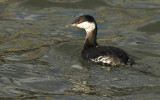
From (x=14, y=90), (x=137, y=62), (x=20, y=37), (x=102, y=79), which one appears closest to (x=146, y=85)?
(x=102, y=79)

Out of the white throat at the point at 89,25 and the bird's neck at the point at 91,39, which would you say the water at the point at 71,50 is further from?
the white throat at the point at 89,25

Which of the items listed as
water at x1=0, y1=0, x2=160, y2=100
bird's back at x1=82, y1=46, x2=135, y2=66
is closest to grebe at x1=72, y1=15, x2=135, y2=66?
bird's back at x1=82, y1=46, x2=135, y2=66

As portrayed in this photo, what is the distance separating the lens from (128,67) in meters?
9.30

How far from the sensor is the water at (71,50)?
8055 millimetres

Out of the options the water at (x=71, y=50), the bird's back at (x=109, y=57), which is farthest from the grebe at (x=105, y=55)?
the water at (x=71, y=50)

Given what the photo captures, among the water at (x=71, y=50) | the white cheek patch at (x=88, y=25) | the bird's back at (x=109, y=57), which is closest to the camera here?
the water at (x=71, y=50)

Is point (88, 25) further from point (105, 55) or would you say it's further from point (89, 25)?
point (105, 55)

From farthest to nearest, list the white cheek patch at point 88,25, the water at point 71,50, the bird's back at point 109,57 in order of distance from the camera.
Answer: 1. the white cheek patch at point 88,25
2. the bird's back at point 109,57
3. the water at point 71,50

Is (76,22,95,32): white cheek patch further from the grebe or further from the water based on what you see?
the water

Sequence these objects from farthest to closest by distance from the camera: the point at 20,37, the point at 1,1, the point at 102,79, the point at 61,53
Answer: the point at 1,1 < the point at 20,37 < the point at 61,53 < the point at 102,79

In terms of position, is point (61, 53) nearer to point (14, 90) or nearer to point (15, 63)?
point (15, 63)

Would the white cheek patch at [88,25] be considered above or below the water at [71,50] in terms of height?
above

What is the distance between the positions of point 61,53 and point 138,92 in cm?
336

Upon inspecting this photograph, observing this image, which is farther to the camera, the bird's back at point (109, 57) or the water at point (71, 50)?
the bird's back at point (109, 57)
